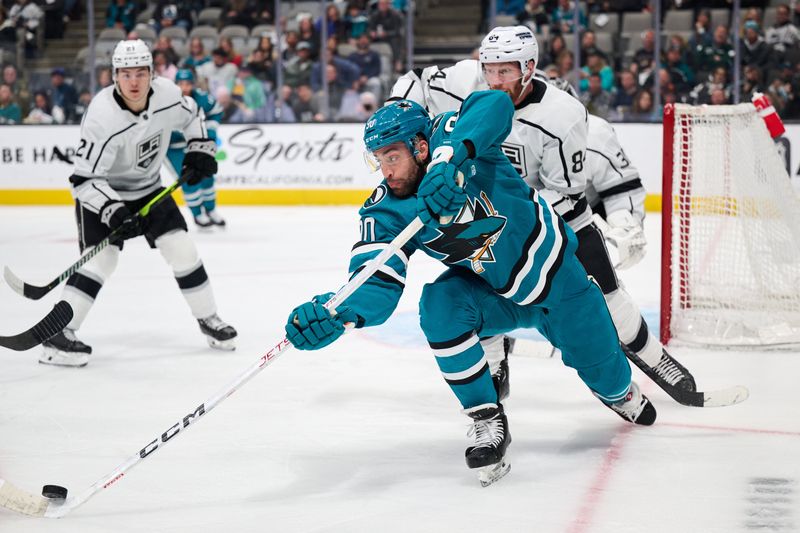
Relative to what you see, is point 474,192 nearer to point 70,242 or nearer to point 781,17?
point 70,242

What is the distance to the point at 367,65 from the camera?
8578mm

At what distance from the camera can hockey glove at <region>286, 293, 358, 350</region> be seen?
2160 millimetres

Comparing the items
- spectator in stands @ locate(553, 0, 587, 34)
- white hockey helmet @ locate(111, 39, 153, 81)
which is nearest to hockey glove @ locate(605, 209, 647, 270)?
white hockey helmet @ locate(111, 39, 153, 81)

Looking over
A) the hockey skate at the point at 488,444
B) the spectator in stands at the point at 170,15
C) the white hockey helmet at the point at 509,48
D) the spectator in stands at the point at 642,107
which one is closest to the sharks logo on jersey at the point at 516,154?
the white hockey helmet at the point at 509,48

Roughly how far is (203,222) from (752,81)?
13.3 feet

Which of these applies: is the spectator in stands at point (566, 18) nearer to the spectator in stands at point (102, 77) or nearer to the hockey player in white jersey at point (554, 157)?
the spectator in stands at point (102, 77)

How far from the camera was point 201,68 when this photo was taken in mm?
8828

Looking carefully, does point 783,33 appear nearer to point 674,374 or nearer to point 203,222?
point 203,222

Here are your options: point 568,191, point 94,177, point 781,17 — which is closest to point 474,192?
point 568,191

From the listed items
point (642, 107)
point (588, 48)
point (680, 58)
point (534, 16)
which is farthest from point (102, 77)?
point (680, 58)

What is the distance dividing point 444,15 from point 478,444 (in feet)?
22.5

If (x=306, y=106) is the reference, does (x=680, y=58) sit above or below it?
above

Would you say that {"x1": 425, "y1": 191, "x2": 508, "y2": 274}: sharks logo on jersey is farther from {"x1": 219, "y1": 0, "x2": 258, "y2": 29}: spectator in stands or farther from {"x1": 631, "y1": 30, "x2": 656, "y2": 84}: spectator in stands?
{"x1": 219, "y1": 0, "x2": 258, "y2": 29}: spectator in stands

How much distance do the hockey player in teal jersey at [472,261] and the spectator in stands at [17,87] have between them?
23.0 feet
